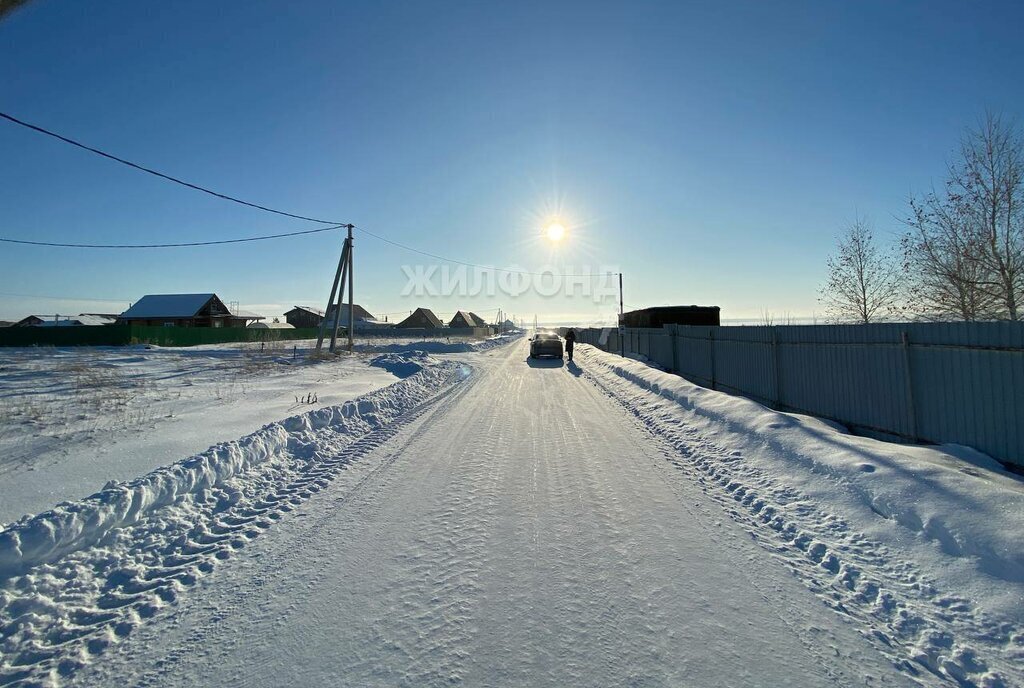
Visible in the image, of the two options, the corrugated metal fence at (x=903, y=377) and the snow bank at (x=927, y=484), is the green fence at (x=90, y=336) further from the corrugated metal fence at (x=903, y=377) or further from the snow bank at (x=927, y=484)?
the snow bank at (x=927, y=484)

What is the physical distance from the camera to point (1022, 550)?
3.46 meters

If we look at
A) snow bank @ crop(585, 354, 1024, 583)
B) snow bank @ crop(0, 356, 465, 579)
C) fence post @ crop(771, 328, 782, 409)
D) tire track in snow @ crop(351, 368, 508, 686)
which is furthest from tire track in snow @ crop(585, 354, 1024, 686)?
snow bank @ crop(0, 356, 465, 579)

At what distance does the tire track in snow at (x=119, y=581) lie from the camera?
276 cm

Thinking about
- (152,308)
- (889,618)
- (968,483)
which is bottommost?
(889,618)

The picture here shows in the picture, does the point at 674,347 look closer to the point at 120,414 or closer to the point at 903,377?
the point at 903,377

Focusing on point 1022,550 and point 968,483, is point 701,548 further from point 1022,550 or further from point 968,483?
point 968,483

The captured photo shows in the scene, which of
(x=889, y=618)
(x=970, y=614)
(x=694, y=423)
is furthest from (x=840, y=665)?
(x=694, y=423)

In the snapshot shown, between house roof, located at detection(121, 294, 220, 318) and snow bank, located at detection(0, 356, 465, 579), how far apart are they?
61.3 m

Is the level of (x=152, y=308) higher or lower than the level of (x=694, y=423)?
higher

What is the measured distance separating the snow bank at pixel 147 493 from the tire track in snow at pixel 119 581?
17 centimetres

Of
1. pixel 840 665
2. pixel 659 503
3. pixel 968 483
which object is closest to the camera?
pixel 840 665

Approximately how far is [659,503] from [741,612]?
6.33ft

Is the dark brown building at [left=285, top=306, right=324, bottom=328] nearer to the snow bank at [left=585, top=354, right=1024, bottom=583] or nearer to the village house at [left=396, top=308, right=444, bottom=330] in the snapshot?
the village house at [left=396, top=308, right=444, bottom=330]

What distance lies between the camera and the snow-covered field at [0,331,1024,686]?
8.58ft
